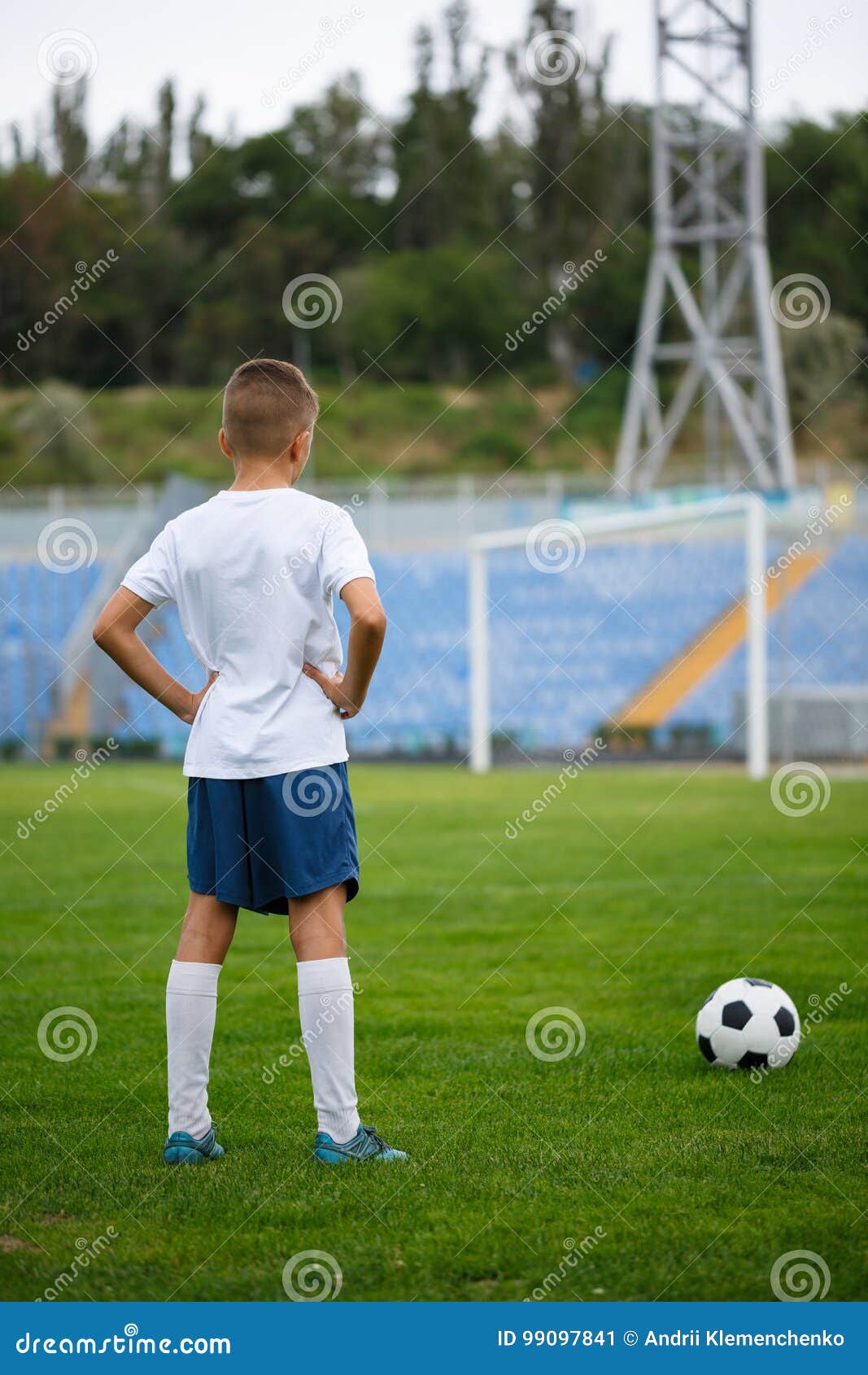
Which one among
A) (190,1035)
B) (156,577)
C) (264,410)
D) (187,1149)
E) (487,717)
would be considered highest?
(264,410)

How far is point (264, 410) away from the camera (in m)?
3.26

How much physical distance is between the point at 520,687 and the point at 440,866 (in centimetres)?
1588

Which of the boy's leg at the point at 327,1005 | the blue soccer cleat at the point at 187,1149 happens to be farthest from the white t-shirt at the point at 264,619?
the blue soccer cleat at the point at 187,1149

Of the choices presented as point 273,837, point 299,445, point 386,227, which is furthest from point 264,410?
point 386,227

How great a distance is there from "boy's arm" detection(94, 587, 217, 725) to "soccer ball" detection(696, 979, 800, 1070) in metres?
1.96

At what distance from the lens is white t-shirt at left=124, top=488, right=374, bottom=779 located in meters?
3.16

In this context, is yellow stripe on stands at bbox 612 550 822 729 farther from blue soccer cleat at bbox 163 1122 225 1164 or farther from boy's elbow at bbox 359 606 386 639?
boy's elbow at bbox 359 606 386 639

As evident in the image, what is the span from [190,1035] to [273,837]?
50cm

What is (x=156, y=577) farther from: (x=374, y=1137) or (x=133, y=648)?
(x=374, y=1137)

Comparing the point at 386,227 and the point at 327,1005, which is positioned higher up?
the point at 386,227

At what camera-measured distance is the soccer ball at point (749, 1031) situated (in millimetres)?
4160

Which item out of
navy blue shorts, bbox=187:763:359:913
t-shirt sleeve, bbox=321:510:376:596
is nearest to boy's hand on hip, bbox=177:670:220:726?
navy blue shorts, bbox=187:763:359:913

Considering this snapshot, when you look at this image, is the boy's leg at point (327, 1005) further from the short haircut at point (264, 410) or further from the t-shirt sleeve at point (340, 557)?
the short haircut at point (264, 410)

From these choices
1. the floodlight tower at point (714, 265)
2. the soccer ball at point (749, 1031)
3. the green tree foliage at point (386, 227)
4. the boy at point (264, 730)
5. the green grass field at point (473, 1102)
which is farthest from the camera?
the green tree foliage at point (386, 227)
